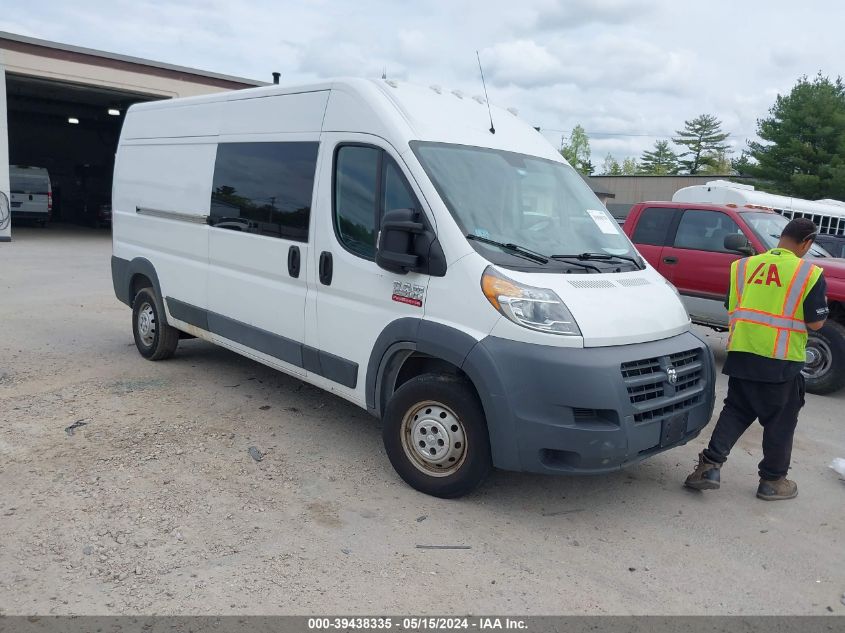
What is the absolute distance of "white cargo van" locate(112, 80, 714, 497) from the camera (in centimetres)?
379

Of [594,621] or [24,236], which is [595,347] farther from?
[24,236]

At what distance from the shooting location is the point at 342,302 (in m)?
4.74

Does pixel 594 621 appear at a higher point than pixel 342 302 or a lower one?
lower

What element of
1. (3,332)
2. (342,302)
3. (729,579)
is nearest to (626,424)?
(729,579)

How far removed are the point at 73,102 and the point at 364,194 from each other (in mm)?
28763

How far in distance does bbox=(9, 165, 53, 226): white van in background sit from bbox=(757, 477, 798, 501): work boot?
26895mm

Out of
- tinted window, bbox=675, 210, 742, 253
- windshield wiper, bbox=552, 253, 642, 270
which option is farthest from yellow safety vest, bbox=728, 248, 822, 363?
tinted window, bbox=675, 210, 742, 253

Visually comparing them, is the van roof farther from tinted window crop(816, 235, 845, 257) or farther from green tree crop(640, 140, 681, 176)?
green tree crop(640, 140, 681, 176)

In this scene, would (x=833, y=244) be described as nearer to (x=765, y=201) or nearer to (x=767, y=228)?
(x=765, y=201)

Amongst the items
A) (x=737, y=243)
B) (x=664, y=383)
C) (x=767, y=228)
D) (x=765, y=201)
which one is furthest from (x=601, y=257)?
(x=765, y=201)

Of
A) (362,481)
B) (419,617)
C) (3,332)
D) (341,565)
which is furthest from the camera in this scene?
(3,332)

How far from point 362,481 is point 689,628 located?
6.96 feet

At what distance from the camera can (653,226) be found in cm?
888

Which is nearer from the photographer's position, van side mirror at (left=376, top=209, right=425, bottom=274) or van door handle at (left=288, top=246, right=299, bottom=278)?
van side mirror at (left=376, top=209, right=425, bottom=274)
